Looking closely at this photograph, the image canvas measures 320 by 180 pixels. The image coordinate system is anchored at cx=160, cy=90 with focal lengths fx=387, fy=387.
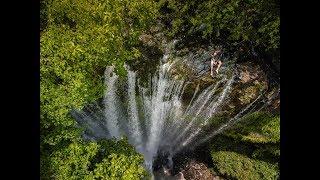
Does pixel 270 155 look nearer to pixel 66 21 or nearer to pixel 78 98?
pixel 78 98

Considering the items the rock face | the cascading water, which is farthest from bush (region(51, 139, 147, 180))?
the rock face

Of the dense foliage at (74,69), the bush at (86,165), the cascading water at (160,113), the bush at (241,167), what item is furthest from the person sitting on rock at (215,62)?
the bush at (86,165)

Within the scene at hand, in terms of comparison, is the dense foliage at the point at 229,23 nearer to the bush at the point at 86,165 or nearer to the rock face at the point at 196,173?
the rock face at the point at 196,173
